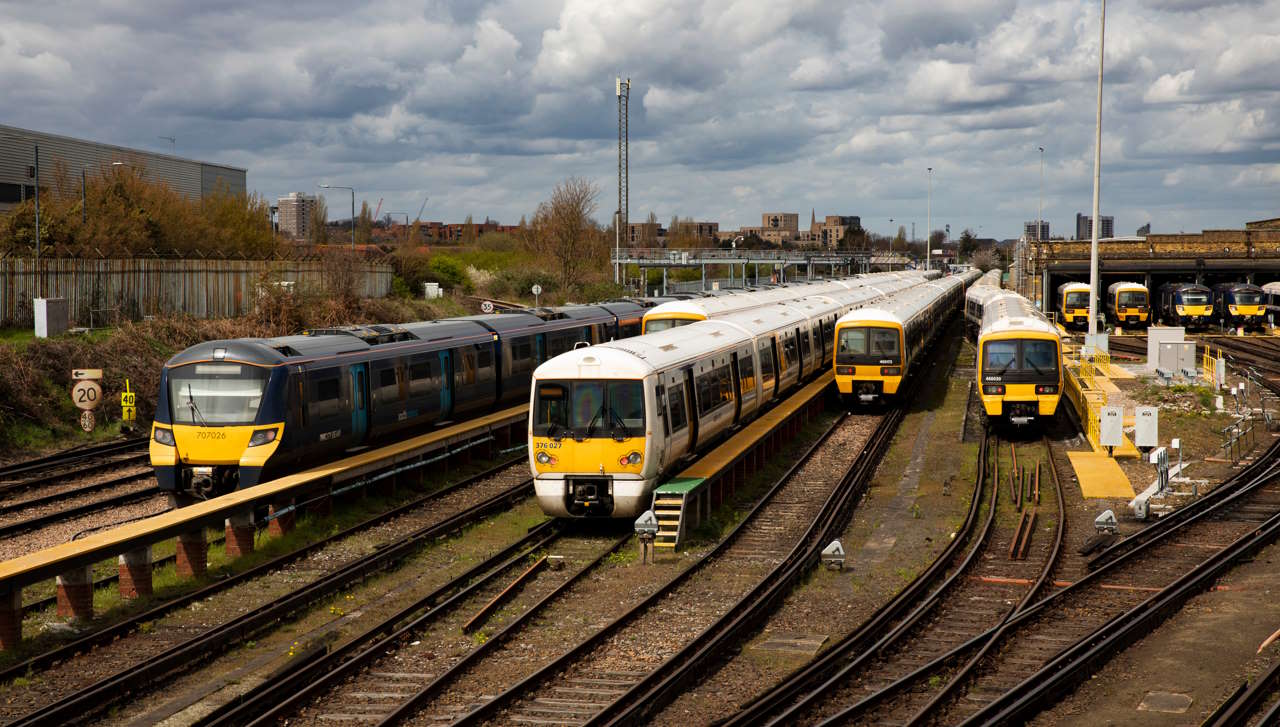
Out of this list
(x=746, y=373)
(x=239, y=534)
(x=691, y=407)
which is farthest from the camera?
(x=746, y=373)

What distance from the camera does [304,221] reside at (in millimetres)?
142500

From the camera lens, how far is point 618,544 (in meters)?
17.5

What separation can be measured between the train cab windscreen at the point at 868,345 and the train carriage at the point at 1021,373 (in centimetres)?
395

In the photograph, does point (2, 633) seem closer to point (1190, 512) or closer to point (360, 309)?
point (1190, 512)

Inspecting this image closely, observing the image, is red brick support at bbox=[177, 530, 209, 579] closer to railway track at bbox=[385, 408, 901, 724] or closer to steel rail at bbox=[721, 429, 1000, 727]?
railway track at bbox=[385, 408, 901, 724]

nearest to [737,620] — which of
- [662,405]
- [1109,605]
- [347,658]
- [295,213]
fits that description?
[347,658]

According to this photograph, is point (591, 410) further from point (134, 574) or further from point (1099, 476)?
point (1099, 476)

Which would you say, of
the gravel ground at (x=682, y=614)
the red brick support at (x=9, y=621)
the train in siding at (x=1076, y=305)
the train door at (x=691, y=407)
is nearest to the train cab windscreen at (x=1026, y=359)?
the gravel ground at (x=682, y=614)

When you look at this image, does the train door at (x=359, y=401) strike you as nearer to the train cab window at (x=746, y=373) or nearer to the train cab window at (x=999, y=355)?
the train cab window at (x=746, y=373)

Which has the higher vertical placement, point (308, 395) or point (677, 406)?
point (308, 395)

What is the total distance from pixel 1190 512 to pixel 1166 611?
20.7 feet

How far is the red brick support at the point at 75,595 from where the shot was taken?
539 inches

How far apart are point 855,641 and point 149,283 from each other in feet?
110

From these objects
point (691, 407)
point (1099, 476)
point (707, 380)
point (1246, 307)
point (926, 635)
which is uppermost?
point (1246, 307)
